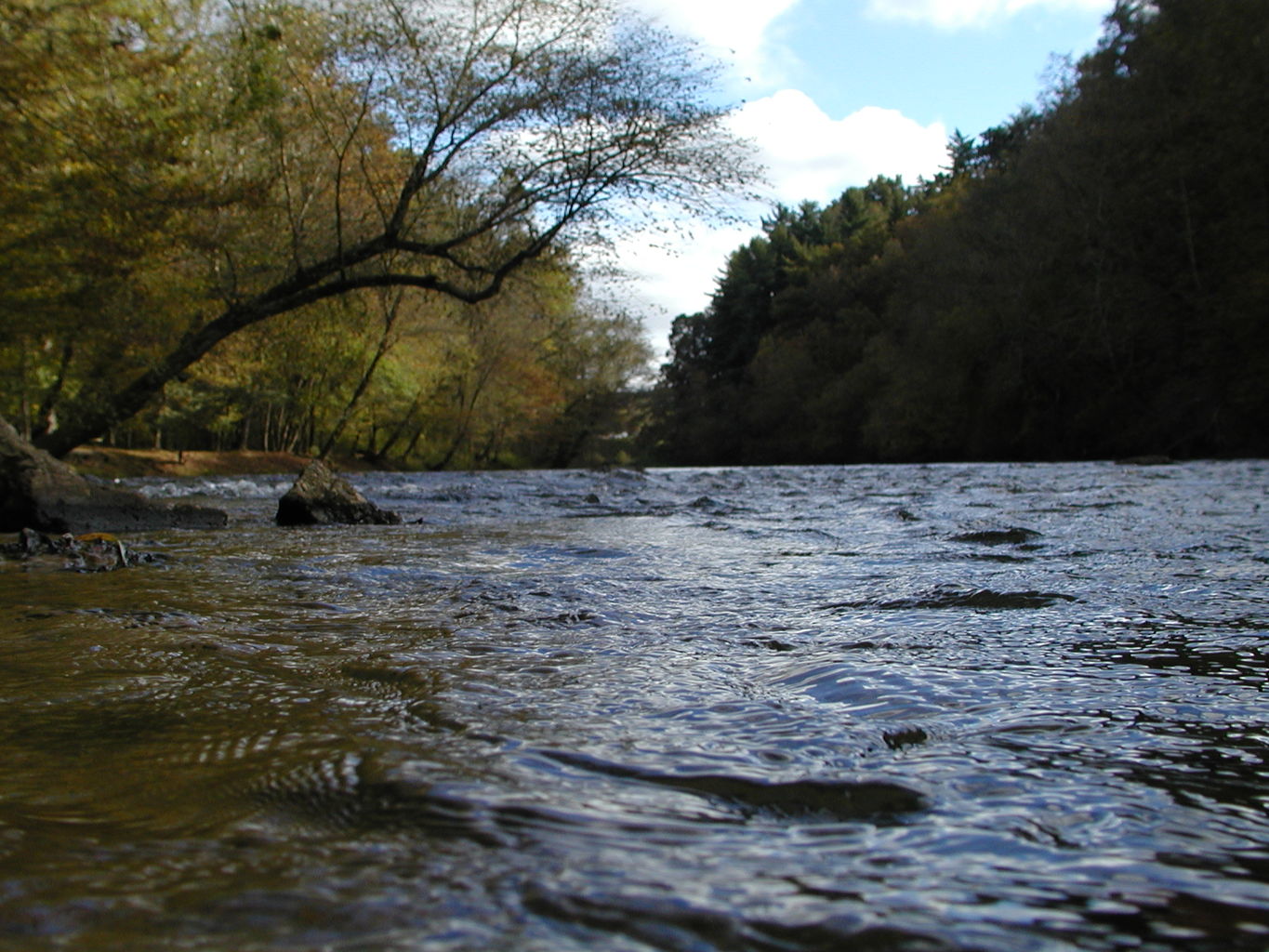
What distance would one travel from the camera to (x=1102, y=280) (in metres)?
32.1

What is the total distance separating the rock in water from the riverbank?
16.3m

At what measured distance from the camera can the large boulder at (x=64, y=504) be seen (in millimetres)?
7551

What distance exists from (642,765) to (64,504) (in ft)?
25.5

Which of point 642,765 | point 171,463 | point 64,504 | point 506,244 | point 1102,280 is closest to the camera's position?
point 642,765

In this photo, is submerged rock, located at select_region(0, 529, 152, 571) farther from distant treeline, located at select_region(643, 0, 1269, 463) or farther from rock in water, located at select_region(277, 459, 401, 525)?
distant treeline, located at select_region(643, 0, 1269, 463)

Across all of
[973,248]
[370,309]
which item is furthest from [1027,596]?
[973,248]

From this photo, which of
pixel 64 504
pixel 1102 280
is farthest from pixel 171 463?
pixel 1102 280

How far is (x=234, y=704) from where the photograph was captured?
2162mm

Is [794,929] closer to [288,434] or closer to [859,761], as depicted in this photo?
[859,761]

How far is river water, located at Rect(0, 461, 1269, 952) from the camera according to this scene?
1.14 m

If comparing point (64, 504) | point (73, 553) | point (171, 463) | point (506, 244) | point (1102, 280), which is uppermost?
point (1102, 280)

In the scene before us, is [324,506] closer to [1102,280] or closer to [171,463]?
[171,463]

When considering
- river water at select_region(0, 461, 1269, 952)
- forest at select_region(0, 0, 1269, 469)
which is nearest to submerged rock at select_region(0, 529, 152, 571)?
river water at select_region(0, 461, 1269, 952)

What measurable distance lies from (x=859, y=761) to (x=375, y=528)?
22.0 feet
